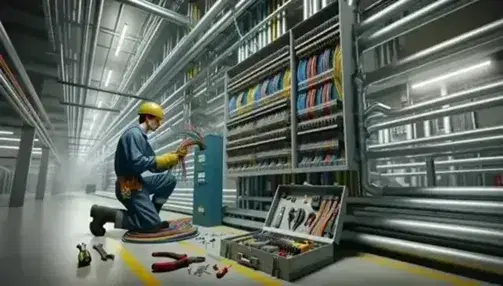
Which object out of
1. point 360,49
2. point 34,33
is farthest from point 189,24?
point 360,49

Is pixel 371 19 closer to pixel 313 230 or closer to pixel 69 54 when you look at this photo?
pixel 313 230

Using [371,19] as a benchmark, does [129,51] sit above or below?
above

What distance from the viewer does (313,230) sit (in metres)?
2.17

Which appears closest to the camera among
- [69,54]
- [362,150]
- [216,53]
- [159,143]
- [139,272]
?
[139,272]

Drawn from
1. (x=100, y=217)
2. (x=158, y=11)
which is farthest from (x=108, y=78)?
(x=100, y=217)

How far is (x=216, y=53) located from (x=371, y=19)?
333 centimetres

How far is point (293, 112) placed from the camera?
9.16ft

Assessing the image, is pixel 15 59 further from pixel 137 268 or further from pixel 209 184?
pixel 137 268

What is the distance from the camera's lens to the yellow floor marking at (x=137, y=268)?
1.59 meters

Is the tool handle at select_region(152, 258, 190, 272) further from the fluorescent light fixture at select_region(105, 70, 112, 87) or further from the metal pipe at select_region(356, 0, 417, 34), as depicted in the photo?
the fluorescent light fixture at select_region(105, 70, 112, 87)

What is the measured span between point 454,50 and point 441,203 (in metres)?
1.10

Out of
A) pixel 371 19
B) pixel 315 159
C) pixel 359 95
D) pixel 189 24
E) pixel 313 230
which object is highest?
pixel 189 24

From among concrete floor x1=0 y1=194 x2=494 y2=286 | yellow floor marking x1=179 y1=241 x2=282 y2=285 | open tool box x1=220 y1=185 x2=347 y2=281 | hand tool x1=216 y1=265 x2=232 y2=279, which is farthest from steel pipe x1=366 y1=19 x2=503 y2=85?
hand tool x1=216 y1=265 x2=232 y2=279

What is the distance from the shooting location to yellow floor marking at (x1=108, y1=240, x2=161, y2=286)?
1.59 metres
